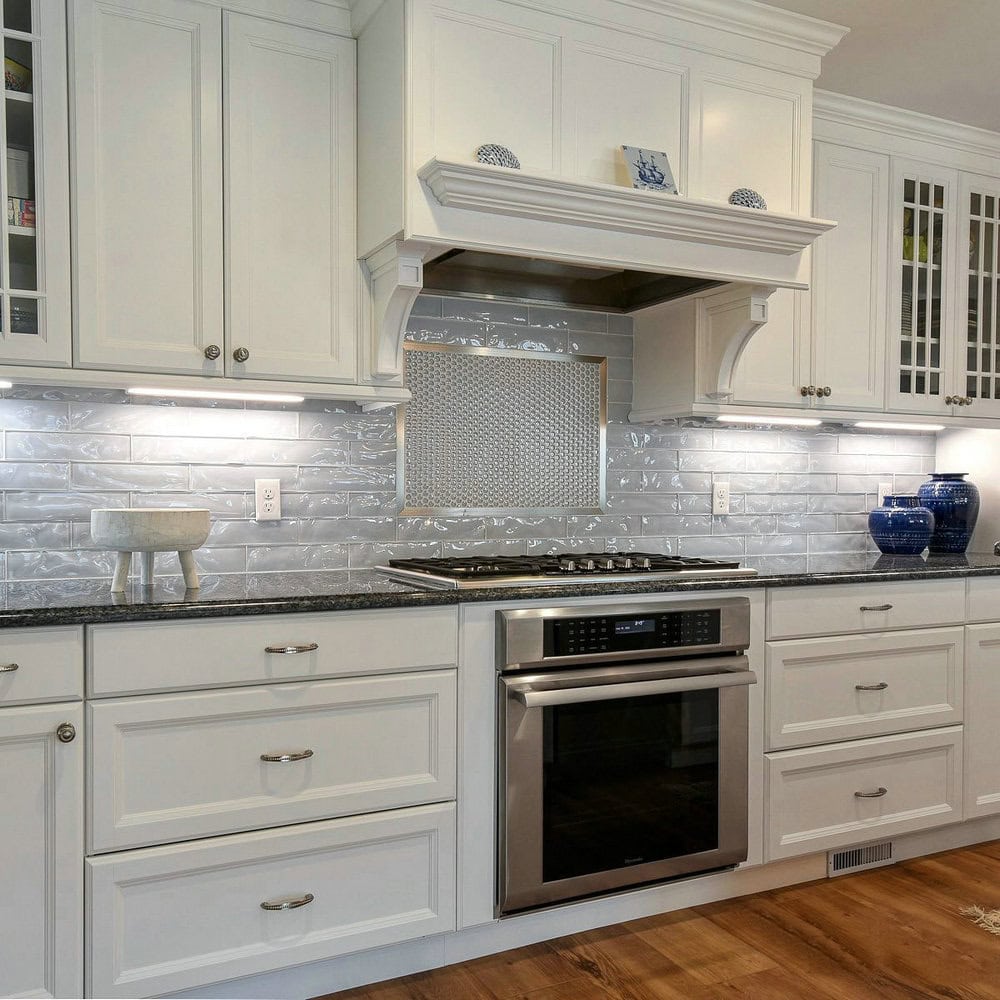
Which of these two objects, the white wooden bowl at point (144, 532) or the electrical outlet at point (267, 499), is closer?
the white wooden bowl at point (144, 532)

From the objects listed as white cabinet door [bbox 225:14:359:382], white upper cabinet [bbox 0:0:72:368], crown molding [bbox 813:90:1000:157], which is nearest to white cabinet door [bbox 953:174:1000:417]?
crown molding [bbox 813:90:1000:157]

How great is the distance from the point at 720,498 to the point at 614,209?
1.25 metres

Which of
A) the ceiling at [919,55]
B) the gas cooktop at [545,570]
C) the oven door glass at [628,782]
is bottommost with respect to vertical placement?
the oven door glass at [628,782]

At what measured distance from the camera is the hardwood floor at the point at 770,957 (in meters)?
2.17

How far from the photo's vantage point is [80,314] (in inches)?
85.4

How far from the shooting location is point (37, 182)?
2.14 m

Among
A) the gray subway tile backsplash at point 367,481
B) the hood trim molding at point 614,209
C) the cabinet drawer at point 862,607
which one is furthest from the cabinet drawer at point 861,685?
the hood trim molding at point 614,209

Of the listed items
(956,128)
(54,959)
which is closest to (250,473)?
(54,959)

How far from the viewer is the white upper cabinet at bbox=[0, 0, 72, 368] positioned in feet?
6.97

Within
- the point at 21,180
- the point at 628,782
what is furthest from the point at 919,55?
the point at 21,180

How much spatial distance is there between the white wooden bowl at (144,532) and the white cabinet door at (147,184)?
36cm

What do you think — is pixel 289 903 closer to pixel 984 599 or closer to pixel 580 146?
pixel 580 146

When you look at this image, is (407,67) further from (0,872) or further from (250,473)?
(0,872)

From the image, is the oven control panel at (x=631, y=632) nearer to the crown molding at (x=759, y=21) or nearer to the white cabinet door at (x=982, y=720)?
the white cabinet door at (x=982, y=720)
